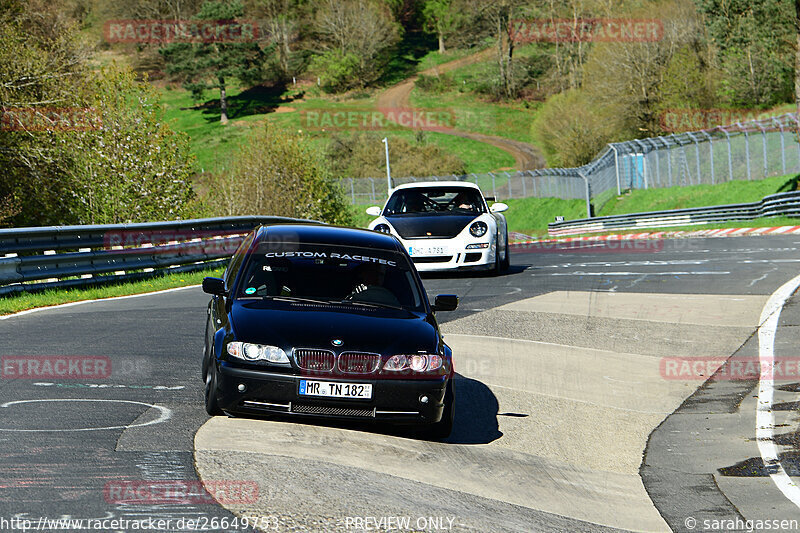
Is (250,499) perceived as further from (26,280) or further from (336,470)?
(26,280)

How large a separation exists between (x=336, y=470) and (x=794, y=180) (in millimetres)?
40450

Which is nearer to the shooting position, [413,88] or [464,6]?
[413,88]

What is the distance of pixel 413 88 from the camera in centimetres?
12038

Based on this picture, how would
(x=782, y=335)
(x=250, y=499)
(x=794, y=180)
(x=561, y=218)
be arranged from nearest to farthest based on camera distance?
(x=250, y=499) → (x=782, y=335) → (x=794, y=180) → (x=561, y=218)

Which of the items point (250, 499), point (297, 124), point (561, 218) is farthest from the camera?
point (297, 124)

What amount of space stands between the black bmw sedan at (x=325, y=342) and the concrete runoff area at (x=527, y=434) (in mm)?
214

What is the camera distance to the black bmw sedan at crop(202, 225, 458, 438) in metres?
6.59

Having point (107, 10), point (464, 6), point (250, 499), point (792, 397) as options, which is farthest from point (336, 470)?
point (464, 6)

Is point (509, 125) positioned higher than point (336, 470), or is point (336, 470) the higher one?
point (336, 470)
